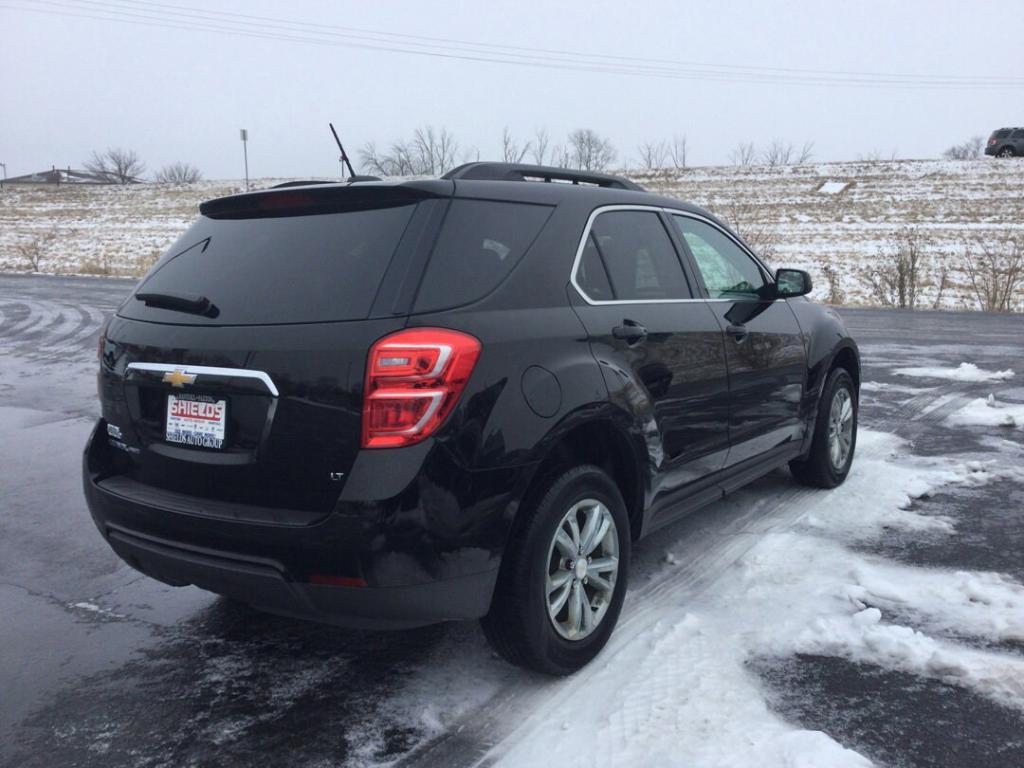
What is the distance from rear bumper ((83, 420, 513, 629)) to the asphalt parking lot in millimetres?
404

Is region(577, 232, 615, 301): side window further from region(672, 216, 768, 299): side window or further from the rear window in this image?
region(672, 216, 768, 299): side window

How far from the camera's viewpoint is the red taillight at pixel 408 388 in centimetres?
256

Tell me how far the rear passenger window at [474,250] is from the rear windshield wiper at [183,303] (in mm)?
784

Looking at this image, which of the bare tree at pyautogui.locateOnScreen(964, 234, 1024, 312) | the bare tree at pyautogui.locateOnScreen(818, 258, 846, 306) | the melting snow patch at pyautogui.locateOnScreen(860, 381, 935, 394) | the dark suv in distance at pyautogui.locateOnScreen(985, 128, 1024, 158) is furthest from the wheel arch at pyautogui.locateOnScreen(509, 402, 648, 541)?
the dark suv in distance at pyautogui.locateOnScreen(985, 128, 1024, 158)

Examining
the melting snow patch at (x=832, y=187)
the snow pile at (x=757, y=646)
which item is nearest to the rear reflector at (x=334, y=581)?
the snow pile at (x=757, y=646)

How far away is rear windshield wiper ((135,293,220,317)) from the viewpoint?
9.74ft

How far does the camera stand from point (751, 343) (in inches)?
171

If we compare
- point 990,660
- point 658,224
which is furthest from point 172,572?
point 990,660

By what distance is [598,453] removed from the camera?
3.33 meters

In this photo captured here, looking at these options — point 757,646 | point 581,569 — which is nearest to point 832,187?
point 757,646

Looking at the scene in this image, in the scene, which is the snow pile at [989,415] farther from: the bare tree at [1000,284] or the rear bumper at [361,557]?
the bare tree at [1000,284]

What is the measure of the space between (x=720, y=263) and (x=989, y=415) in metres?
4.06

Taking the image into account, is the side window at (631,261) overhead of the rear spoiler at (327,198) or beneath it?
beneath

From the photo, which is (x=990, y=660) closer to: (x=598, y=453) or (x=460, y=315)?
(x=598, y=453)
